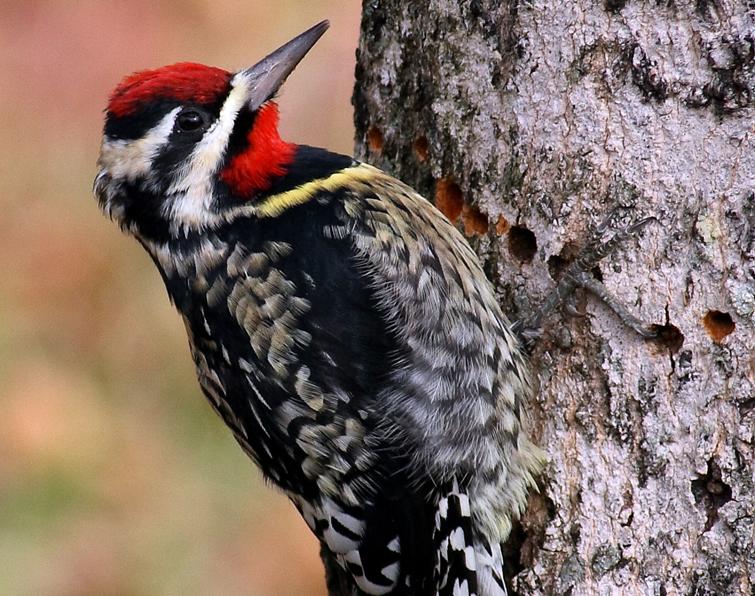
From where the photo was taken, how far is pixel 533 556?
3.15 meters

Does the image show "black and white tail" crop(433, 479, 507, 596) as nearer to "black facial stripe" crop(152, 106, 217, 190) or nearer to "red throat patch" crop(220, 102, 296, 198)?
"red throat patch" crop(220, 102, 296, 198)

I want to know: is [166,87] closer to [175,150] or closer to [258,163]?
[175,150]

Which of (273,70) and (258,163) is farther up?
(273,70)

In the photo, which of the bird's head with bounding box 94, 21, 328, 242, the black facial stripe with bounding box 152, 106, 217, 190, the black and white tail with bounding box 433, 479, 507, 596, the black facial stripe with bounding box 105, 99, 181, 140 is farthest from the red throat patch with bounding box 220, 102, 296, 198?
the black and white tail with bounding box 433, 479, 507, 596

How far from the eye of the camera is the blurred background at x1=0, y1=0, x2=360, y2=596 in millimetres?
6156

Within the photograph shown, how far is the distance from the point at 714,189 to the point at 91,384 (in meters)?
4.55

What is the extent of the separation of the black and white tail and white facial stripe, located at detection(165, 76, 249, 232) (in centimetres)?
105

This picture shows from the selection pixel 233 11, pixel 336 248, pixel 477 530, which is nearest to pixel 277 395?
pixel 336 248

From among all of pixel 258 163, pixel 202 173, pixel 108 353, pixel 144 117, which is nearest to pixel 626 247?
pixel 258 163

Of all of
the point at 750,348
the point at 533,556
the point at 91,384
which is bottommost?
the point at 91,384

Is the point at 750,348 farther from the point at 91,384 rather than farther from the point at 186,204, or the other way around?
the point at 91,384

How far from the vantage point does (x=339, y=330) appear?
10.3 feet

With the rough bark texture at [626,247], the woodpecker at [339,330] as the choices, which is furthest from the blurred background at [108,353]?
the rough bark texture at [626,247]

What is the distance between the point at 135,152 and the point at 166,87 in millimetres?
219
